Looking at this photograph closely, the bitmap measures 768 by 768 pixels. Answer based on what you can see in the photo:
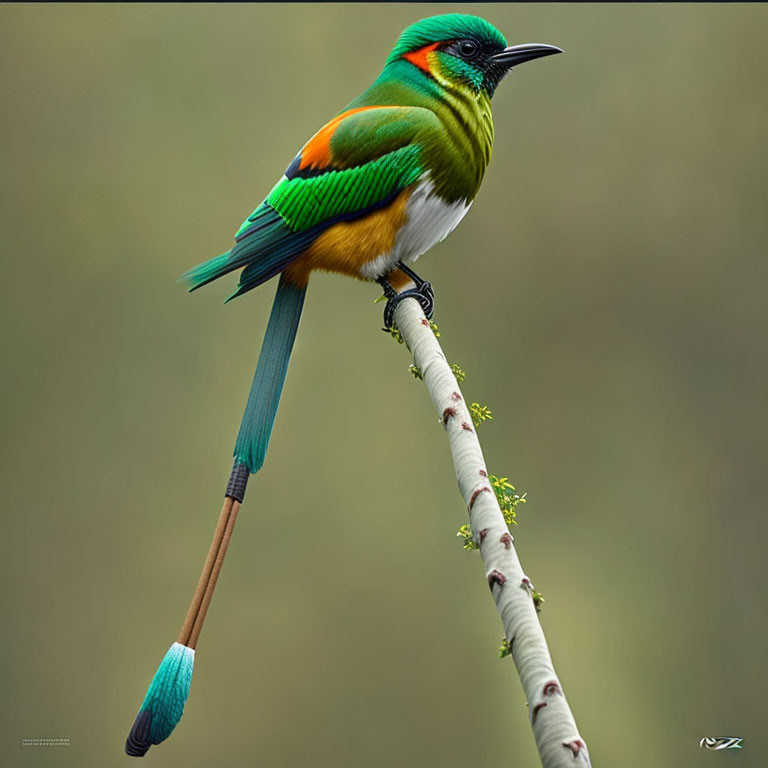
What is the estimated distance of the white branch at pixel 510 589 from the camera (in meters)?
0.87

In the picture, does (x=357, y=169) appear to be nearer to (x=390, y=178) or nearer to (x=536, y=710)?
(x=390, y=178)

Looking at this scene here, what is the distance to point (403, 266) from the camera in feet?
5.39

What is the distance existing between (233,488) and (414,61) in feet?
2.82

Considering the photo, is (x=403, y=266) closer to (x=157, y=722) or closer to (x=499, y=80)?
(x=499, y=80)

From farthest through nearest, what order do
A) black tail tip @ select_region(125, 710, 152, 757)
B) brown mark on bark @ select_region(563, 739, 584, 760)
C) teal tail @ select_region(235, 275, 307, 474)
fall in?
teal tail @ select_region(235, 275, 307, 474) < black tail tip @ select_region(125, 710, 152, 757) < brown mark on bark @ select_region(563, 739, 584, 760)

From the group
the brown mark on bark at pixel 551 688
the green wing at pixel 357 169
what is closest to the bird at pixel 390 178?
the green wing at pixel 357 169

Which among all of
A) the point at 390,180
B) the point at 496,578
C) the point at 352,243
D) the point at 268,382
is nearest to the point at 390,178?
the point at 390,180

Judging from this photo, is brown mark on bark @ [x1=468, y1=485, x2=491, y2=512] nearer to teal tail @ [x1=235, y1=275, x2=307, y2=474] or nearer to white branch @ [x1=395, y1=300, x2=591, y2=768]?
white branch @ [x1=395, y1=300, x2=591, y2=768]

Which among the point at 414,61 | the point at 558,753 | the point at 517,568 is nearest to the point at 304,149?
the point at 414,61

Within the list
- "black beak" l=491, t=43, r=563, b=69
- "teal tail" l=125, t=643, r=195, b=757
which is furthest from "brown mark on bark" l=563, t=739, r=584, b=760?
"black beak" l=491, t=43, r=563, b=69

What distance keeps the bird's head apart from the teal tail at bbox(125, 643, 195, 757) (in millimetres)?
1070

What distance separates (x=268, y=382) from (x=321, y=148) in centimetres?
46

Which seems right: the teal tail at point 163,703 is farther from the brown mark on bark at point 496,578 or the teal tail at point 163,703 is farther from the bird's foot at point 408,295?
the bird's foot at point 408,295

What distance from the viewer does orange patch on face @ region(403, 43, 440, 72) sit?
1620 mm
